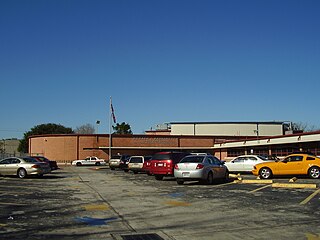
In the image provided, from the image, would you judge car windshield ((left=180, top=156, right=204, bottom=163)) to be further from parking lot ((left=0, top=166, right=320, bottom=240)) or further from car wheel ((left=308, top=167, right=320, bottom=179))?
car wheel ((left=308, top=167, right=320, bottom=179))

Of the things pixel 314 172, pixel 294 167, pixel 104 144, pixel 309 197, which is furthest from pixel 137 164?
pixel 104 144

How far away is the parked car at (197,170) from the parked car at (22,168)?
9858 mm

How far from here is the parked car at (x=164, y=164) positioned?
23.2 metres

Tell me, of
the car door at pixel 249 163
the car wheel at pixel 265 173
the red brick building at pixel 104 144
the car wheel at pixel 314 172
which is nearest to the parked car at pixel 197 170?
the car wheel at pixel 265 173

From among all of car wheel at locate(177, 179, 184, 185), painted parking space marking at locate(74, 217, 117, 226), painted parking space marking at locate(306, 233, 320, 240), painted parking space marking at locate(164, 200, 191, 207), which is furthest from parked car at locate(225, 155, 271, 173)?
painted parking space marking at locate(306, 233, 320, 240)

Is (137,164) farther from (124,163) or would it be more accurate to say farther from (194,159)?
(194,159)

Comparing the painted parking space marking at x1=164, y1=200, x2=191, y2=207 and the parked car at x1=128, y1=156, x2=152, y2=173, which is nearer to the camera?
the painted parking space marking at x1=164, y1=200, x2=191, y2=207

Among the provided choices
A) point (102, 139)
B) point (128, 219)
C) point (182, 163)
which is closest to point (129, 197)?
point (128, 219)

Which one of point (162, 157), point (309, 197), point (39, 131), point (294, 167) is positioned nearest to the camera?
point (309, 197)

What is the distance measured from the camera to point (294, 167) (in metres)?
22.6

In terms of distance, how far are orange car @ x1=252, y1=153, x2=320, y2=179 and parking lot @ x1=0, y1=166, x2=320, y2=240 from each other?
23.0ft

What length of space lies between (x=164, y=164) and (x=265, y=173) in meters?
5.90

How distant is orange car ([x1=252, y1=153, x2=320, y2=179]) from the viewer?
22359 mm

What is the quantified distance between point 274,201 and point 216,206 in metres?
2.31
